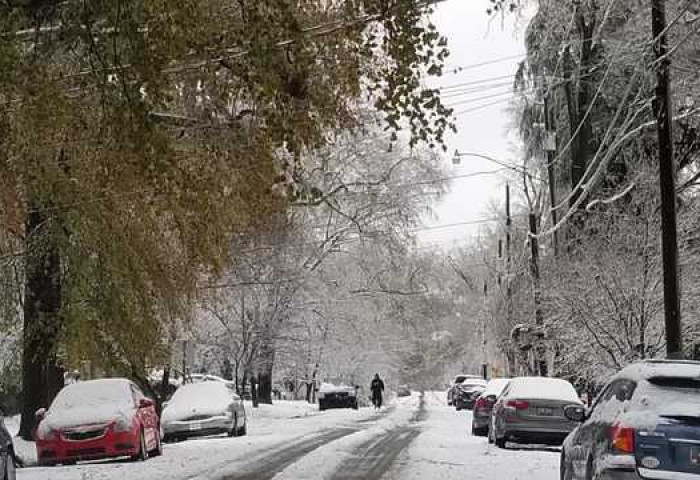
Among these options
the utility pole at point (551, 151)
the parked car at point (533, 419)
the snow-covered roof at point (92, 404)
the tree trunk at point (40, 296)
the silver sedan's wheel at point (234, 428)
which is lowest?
the silver sedan's wheel at point (234, 428)

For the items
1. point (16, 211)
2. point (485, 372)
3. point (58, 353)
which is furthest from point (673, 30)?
point (485, 372)

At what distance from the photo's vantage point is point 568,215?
30.9m

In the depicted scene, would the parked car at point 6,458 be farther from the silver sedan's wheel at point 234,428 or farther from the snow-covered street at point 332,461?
the silver sedan's wheel at point 234,428

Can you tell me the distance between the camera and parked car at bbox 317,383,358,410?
2199 inches

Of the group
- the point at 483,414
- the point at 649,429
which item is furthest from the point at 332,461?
the point at 649,429

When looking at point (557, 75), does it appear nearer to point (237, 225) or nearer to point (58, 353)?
point (237, 225)

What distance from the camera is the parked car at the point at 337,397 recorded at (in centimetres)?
5584

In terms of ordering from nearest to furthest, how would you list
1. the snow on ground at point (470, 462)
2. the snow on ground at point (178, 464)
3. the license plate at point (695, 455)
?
the license plate at point (695, 455) → the snow on ground at point (470, 462) → the snow on ground at point (178, 464)

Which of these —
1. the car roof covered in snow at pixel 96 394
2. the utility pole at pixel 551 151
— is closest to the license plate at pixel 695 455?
the car roof covered in snow at pixel 96 394

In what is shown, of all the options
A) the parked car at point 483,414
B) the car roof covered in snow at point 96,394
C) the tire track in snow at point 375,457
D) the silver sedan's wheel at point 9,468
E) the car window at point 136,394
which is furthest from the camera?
the parked car at point 483,414

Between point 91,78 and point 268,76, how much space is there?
2.64 metres

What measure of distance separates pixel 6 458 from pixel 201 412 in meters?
14.5

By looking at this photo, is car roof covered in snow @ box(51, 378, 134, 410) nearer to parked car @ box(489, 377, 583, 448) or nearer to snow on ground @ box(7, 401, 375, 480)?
snow on ground @ box(7, 401, 375, 480)

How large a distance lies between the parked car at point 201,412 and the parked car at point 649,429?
17433mm
